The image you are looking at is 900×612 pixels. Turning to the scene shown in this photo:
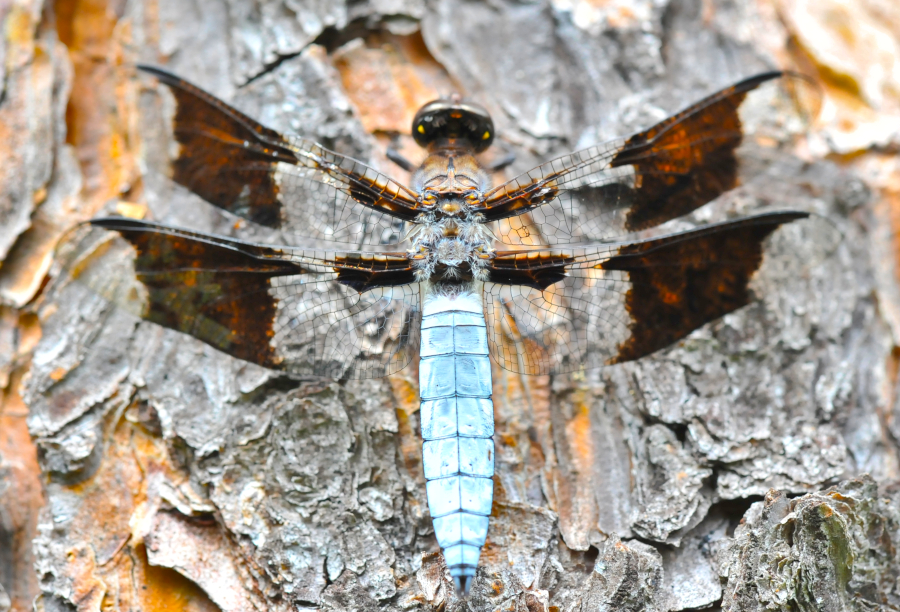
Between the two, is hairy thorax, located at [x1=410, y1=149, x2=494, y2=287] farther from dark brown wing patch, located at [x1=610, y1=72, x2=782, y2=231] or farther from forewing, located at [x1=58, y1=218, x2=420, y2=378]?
dark brown wing patch, located at [x1=610, y1=72, x2=782, y2=231]

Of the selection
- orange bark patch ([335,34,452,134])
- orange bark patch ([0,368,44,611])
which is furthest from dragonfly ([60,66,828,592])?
orange bark patch ([0,368,44,611])

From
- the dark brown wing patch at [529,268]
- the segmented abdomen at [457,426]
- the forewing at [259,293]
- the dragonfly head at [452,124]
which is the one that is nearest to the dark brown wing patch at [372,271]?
the forewing at [259,293]

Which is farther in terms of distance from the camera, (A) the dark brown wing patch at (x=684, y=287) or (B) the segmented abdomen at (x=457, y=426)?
(A) the dark brown wing patch at (x=684, y=287)

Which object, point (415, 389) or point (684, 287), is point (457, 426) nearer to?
point (415, 389)

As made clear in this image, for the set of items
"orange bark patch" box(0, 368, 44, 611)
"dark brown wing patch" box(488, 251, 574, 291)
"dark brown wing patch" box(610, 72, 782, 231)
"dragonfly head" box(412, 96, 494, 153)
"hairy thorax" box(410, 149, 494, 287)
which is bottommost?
"orange bark patch" box(0, 368, 44, 611)

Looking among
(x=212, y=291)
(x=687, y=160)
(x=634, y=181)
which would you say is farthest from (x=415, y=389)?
(x=687, y=160)

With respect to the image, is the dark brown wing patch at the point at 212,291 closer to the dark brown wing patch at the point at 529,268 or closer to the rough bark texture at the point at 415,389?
the rough bark texture at the point at 415,389
